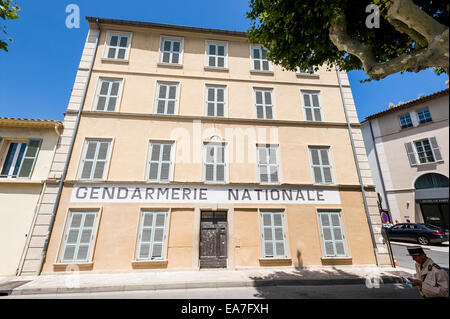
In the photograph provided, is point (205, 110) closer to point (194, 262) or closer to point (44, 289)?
point (194, 262)

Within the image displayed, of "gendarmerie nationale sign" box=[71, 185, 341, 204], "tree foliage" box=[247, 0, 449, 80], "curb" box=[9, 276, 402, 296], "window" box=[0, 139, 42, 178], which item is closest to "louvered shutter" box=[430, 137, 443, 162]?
"tree foliage" box=[247, 0, 449, 80]

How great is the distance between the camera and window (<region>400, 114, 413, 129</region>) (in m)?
5.54

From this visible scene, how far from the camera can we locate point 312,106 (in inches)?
417

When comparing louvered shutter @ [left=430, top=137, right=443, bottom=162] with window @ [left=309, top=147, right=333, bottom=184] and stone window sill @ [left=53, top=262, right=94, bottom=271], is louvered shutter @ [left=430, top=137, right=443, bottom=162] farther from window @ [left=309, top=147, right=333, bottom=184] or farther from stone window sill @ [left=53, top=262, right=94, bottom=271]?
stone window sill @ [left=53, top=262, right=94, bottom=271]

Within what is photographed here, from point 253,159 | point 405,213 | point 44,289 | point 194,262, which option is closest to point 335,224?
point 405,213

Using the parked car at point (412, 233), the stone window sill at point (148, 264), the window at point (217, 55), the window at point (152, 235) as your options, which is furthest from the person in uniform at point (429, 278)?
the window at point (217, 55)

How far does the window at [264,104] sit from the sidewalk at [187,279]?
691 centimetres

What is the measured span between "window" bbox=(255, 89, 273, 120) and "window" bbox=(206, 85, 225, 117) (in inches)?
70.1

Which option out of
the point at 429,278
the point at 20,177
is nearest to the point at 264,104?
the point at 429,278

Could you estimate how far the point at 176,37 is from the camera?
1126 cm

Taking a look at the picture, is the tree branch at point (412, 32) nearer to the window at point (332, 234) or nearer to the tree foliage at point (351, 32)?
the tree foliage at point (351, 32)

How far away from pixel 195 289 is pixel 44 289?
4.38 meters

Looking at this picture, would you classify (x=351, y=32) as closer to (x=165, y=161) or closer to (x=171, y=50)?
(x=165, y=161)

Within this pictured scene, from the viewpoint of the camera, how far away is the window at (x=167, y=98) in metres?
9.77
